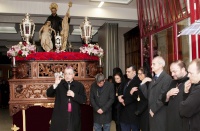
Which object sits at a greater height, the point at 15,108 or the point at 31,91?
the point at 31,91

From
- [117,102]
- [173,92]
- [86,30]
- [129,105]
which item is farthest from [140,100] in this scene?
[86,30]

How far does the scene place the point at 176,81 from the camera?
300 centimetres

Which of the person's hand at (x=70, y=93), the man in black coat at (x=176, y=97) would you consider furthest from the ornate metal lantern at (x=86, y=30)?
the man in black coat at (x=176, y=97)

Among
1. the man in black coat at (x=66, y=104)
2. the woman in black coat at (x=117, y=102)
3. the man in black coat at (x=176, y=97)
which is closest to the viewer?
the man in black coat at (x=176, y=97)

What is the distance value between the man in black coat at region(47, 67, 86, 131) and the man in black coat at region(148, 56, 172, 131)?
890 millimetres

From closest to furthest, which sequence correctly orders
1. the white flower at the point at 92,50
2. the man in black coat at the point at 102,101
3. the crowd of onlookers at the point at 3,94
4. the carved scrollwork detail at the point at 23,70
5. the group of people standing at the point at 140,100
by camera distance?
the group of people standing at the point at 140,100
the man in black coat at the point at 102,101
the carved scrollwork detail at the point at 23,70
the white flower at the point at 92,50
the crowd of onlookers at the point at 3,94

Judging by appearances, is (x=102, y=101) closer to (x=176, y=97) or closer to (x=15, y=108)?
(x=15, y=108)

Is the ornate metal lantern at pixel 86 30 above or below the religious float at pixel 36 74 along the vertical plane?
above

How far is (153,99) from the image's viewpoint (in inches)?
133

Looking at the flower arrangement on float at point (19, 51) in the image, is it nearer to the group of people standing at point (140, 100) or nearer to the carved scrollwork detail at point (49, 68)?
the carved scrollwork detail at point (49, 68)

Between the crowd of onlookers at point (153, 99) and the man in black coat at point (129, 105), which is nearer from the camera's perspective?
the crowd of onlookers at point (153, 99)

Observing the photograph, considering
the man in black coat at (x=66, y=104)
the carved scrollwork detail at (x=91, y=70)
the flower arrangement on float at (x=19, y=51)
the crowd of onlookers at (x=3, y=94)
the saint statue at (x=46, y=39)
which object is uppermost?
the saint statue at (x=46, y=39)

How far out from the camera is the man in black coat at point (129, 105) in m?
4.07

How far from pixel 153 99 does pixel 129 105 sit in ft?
2.64
